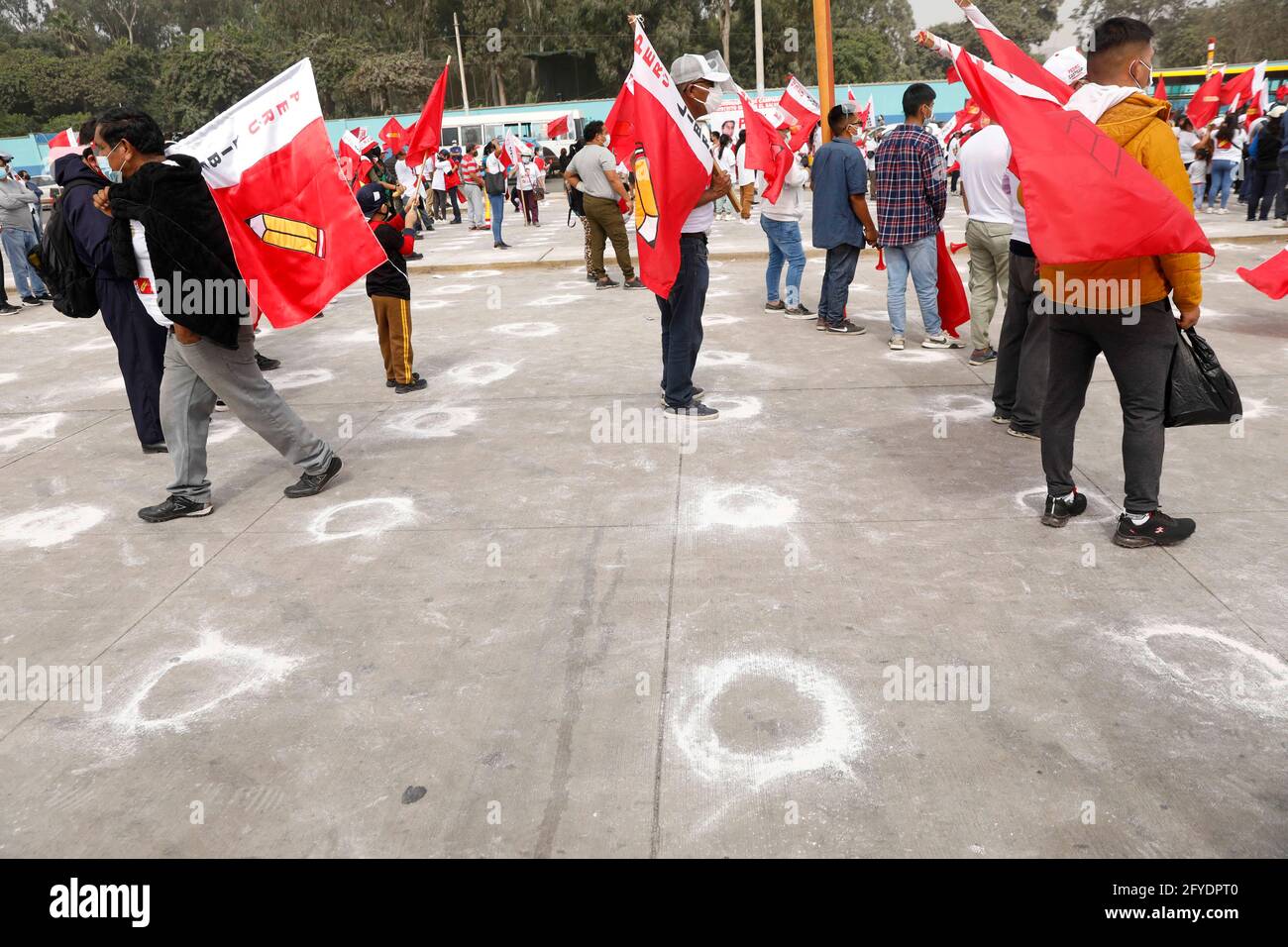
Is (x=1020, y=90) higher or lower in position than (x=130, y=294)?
higher

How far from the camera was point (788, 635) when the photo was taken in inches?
134

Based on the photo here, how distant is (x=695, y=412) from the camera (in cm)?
606

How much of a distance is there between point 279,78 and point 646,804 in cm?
408

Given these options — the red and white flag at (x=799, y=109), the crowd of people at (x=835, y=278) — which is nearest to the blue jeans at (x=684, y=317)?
the crowd of people at (x=835, y=278)

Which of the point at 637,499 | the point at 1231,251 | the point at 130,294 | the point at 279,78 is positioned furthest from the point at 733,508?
the point at 1231,251

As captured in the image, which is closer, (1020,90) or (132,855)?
(132,855)

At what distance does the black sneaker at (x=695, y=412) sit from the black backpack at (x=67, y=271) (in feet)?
11.6

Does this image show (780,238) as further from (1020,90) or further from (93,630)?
(93,630)

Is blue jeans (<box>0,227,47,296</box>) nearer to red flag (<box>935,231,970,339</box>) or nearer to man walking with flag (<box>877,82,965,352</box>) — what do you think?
man walking with flag (<box>877,82,965,352</box>)

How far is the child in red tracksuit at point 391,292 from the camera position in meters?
6.61

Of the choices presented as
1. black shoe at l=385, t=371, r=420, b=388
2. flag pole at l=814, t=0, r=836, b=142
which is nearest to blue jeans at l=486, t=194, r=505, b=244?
flag pole at l=814, t=0, r=836, b=142

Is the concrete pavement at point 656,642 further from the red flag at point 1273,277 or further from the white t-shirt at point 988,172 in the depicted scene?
the white t-shirt at point 988,172

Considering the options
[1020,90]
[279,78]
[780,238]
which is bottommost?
[780,238]

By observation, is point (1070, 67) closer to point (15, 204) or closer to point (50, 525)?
point (50, 525)
